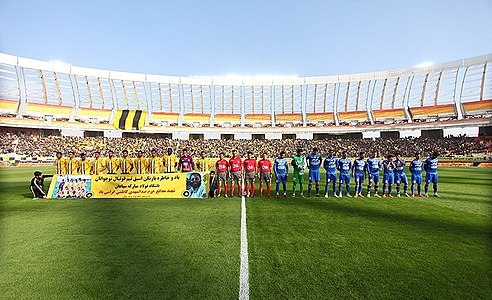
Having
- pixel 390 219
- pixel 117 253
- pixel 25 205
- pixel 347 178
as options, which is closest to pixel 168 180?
pixel 25 205

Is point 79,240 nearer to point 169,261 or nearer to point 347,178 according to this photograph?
point 169,261

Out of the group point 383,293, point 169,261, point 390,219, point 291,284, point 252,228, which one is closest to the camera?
point 383,293

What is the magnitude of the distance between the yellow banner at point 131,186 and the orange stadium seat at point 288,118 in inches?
1797

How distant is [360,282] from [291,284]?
96 centimetres

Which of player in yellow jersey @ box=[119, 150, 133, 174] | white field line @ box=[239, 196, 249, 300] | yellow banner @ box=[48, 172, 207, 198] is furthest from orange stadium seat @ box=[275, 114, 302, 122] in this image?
white field line @ box=[239, 196, 249, 300]

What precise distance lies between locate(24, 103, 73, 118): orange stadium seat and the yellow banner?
1627 inches

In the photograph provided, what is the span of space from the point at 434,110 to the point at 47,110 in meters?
62.9

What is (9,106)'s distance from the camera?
41438mm

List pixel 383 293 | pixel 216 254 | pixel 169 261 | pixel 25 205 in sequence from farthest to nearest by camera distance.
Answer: pixel 25 205 → pixel 216 254 → pixel 169 261 → pixel 383 293

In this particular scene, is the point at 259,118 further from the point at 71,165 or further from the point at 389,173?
the point at 71,165

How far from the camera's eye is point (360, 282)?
12.6 ft

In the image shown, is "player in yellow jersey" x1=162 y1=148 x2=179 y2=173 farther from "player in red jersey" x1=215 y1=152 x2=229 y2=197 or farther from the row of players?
"player in red jersey" x1=215 y1=152 x2=229 y2=197

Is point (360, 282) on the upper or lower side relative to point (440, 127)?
lower

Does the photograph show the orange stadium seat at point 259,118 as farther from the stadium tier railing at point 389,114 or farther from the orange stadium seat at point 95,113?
the orange stadium seat at point 95,113
